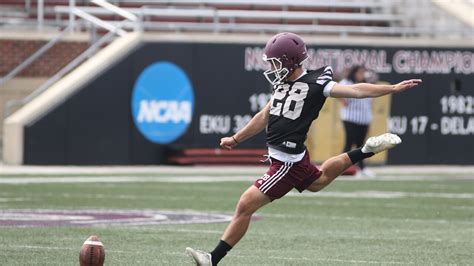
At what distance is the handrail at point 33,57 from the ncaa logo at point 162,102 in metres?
1.98

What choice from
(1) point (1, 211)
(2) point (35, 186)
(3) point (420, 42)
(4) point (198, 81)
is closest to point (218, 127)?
(4) point (198, 81)

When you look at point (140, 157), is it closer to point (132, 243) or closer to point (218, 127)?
point (218, 127)

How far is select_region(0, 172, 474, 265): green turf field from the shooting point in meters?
9.64

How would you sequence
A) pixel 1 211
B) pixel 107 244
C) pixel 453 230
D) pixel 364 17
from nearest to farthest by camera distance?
pixel 107 244 < pixel 453 230 < pixel 1 211 < pixel 364 17

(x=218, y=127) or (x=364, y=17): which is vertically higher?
(x=364, y=17)

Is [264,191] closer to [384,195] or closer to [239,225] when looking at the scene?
[239,225]

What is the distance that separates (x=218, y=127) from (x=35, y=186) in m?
7.02

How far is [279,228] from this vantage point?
12016 millimetres

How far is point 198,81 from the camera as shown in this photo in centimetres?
2327

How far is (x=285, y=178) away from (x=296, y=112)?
46 centimetres

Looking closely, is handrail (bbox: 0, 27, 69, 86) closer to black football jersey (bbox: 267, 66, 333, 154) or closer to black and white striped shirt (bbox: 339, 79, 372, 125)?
black and white striped shirt (bbox: 339, 79, 372, 125)

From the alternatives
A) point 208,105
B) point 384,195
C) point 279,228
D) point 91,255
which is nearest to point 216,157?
point 208,105

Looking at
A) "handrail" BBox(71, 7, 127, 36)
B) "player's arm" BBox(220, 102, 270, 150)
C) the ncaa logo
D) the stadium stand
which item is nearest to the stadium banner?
the ncaa logo

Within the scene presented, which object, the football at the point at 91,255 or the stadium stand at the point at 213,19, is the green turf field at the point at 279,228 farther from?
the stadium stand at the point at 213,19
